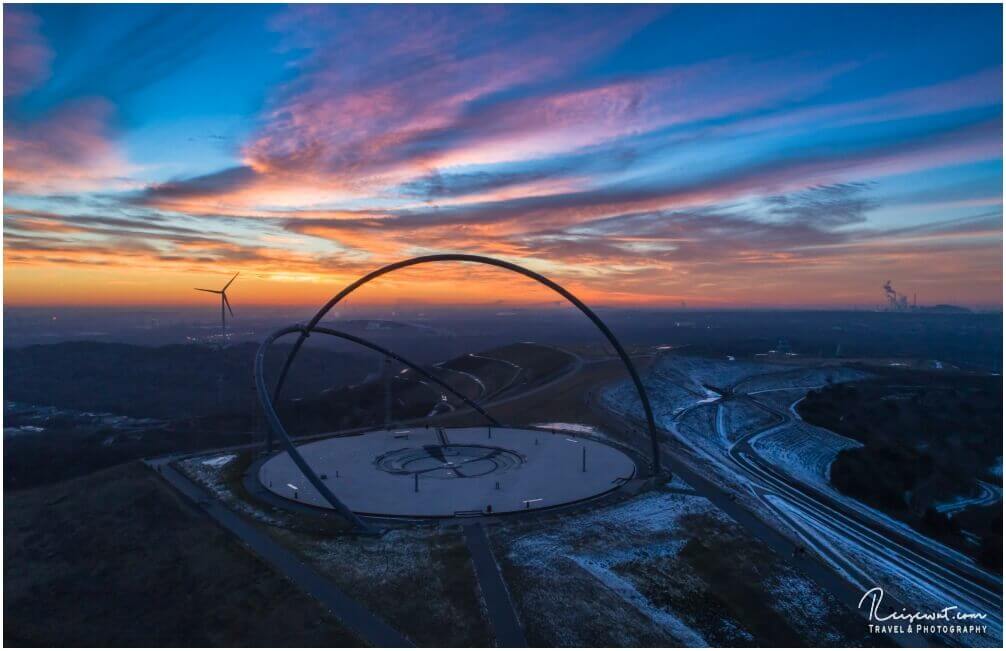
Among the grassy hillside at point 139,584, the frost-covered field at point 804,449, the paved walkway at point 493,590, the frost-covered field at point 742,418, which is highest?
the paved walkway at point 493,590

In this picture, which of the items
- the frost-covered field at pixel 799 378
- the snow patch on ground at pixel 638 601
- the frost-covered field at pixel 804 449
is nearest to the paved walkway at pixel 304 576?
the snow patch on ground at pixel 638 601

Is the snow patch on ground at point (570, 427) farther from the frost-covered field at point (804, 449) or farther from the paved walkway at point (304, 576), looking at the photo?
the paved walkway at point (304, 576)

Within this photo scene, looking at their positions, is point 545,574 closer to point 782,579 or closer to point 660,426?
point 782,579

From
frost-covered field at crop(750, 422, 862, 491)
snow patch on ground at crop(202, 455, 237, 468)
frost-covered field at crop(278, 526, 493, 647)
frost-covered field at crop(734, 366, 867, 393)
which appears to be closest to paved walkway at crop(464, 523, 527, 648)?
frost-covered field at crop(278, 526, 493, 647)

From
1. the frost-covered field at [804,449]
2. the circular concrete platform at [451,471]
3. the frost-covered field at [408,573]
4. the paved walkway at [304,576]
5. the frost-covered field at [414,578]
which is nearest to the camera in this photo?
the paved walkway at [304,576]

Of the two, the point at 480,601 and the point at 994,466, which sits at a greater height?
the point at 480,601

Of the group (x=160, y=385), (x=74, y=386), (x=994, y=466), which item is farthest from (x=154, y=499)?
(x=74, y=386)
